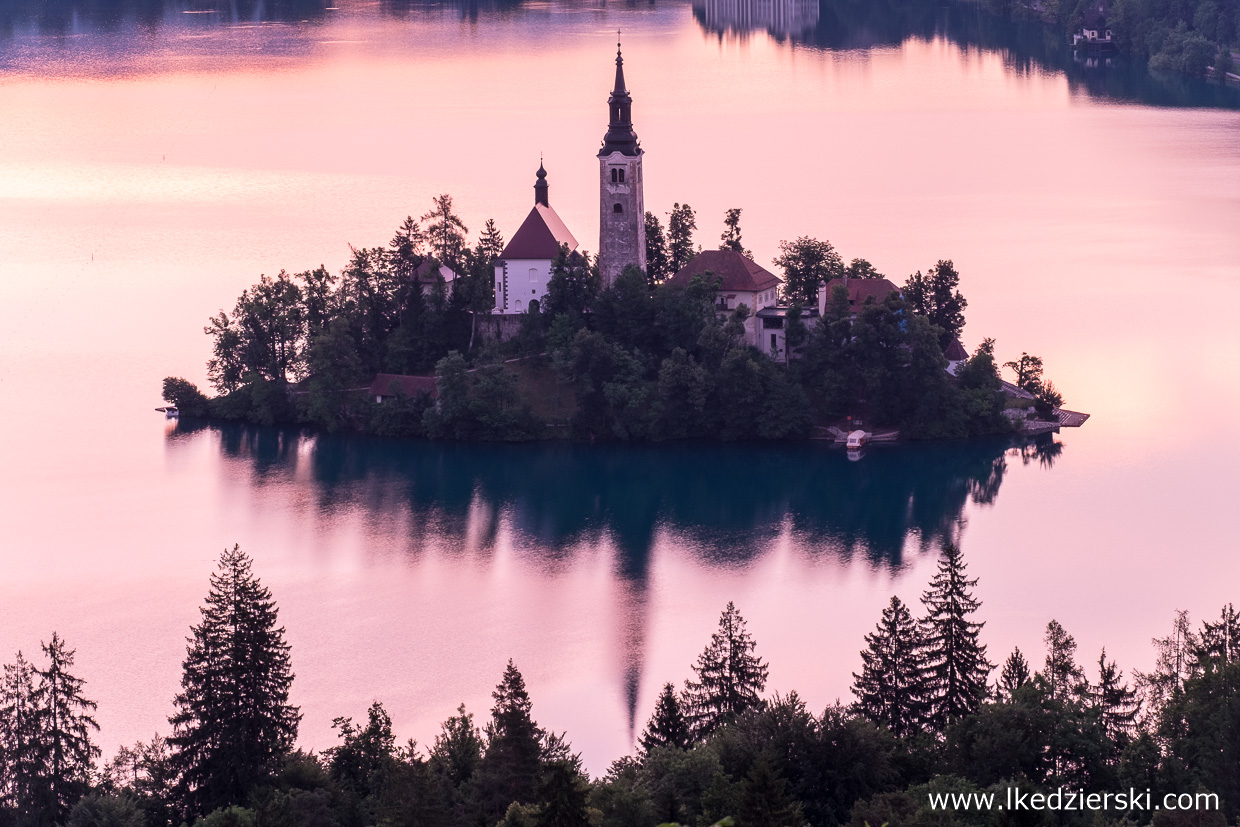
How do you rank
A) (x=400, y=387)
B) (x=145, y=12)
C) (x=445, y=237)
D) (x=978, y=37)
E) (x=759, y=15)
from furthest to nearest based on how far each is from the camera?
1. (x=145, y=12)
2. (x=759, y=15)
3. (x=978, y=37)
4. (x=445, y=237)
5. (x=400, y=387)

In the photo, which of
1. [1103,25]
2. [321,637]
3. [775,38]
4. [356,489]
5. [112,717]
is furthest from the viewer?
[775,38]

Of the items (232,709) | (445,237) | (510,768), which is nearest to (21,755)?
(232,709)

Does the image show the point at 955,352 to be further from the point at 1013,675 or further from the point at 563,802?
the point at 563,802

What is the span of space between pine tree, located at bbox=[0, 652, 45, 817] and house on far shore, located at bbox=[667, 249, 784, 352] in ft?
89.8

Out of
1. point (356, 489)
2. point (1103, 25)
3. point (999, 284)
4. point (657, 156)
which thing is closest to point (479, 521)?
point (356, 489)

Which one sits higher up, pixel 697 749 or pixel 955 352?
pixel 955 352

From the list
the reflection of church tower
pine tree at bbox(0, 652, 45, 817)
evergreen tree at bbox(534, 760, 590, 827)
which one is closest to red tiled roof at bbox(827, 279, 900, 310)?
the reflection of church tower

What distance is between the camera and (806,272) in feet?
186

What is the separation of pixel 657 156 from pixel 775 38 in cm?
4706

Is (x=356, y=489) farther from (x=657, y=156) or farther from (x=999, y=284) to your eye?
(x=657, y=156)

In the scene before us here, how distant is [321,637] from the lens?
40.0 meters

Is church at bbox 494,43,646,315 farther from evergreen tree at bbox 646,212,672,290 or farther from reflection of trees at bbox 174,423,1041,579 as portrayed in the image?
reflection of trees at bbox 174,423,1041,579

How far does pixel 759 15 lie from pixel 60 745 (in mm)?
124366

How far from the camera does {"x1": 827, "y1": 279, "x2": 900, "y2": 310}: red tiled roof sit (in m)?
54.9
